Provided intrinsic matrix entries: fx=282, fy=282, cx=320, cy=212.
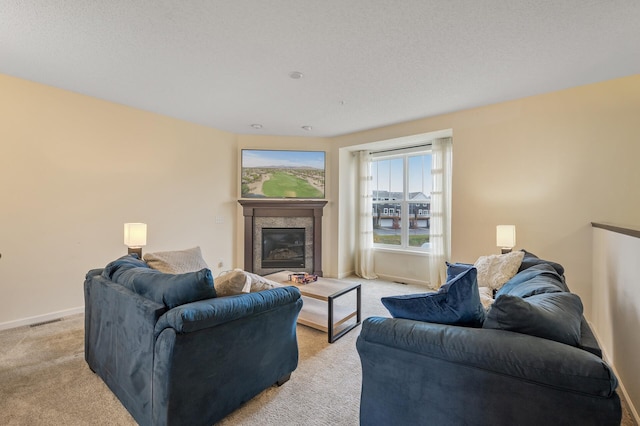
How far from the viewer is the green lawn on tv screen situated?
5207mm

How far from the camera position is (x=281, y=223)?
528 centimetres

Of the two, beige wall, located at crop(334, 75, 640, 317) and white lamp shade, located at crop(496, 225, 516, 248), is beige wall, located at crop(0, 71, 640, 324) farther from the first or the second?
white lamp shade, located at crop(496, 225, 516, 248)

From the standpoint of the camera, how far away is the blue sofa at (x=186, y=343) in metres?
1.44

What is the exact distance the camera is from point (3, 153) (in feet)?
9.73

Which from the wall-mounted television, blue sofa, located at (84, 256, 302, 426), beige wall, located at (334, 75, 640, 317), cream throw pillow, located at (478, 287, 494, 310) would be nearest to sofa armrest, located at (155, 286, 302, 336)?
blue sofa, located at (84, 256, 302, 426)

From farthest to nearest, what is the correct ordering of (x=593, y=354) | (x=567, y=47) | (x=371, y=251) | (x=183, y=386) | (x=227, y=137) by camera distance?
(x=371, y=251)
(x=227, y=137)
(x=567, y=47)
(x=183, y=386)
(x=593, y=354)

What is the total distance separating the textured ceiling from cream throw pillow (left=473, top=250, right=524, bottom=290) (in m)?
1.87

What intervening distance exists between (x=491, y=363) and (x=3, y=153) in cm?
458

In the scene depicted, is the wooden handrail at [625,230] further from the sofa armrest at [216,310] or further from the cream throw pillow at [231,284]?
the cream throw pillow at [231,284]

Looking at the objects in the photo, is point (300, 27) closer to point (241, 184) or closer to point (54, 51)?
point (54, 51)

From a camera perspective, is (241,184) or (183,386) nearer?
(183,386)

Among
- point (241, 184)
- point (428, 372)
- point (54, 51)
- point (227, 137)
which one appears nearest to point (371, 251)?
point (241, 184)

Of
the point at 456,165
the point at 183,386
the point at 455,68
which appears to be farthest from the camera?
the point at 456,165

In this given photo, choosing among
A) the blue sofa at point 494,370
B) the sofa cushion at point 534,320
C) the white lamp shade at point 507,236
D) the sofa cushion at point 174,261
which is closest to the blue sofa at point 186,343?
the sofa cushion at point 174,261
